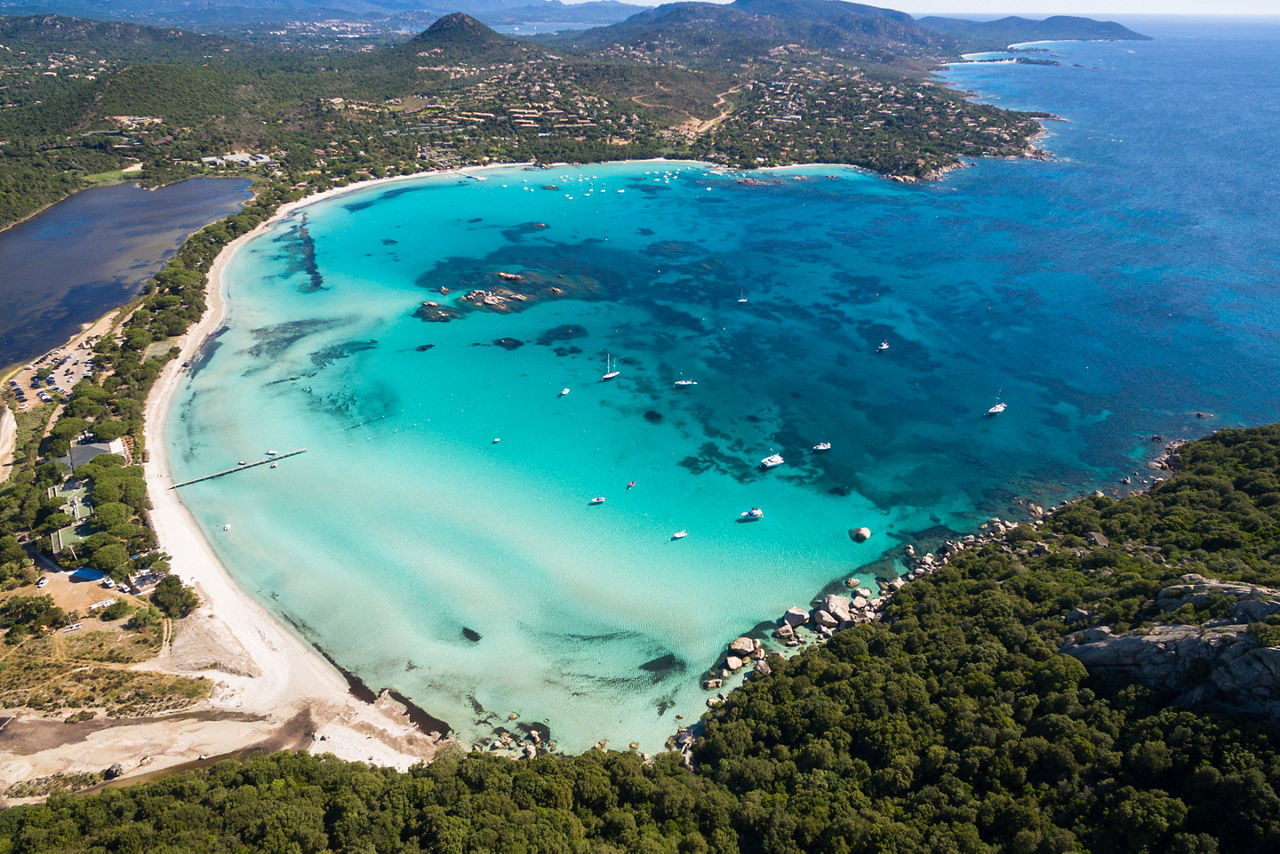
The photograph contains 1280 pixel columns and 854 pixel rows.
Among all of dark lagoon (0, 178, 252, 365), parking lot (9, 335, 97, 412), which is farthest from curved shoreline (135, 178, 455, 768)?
dark lagoon (0, 178, 252, 365)

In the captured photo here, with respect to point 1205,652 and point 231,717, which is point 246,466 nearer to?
point 231,717

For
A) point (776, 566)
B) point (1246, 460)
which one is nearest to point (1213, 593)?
point (776, 566)

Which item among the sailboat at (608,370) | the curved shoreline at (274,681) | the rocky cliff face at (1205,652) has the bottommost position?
the curved shoreline at (274,681)

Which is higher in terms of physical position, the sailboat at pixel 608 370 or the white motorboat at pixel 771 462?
the sailboat at pixel 608 370

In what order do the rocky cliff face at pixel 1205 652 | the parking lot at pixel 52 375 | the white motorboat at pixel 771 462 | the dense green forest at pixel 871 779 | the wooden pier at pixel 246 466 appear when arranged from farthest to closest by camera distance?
the parking lot at pixel 52 375 → the white motorboat at pixel 771 462 → the wooden pier at pixel 246 466 → the rocky cliff face at pixel 1205 652 → the dense green forest at pixel 871 779

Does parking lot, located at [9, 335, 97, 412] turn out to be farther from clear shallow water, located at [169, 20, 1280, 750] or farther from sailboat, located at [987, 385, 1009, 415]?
sailboat, located at [987, 385, 1009, 415]

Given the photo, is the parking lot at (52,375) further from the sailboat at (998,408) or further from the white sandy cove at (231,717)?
the sailboat at (998,408)

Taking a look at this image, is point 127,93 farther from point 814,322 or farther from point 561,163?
point 814,322

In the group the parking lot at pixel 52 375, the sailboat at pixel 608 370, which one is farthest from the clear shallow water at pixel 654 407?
the parking lot at pixel 52 375
